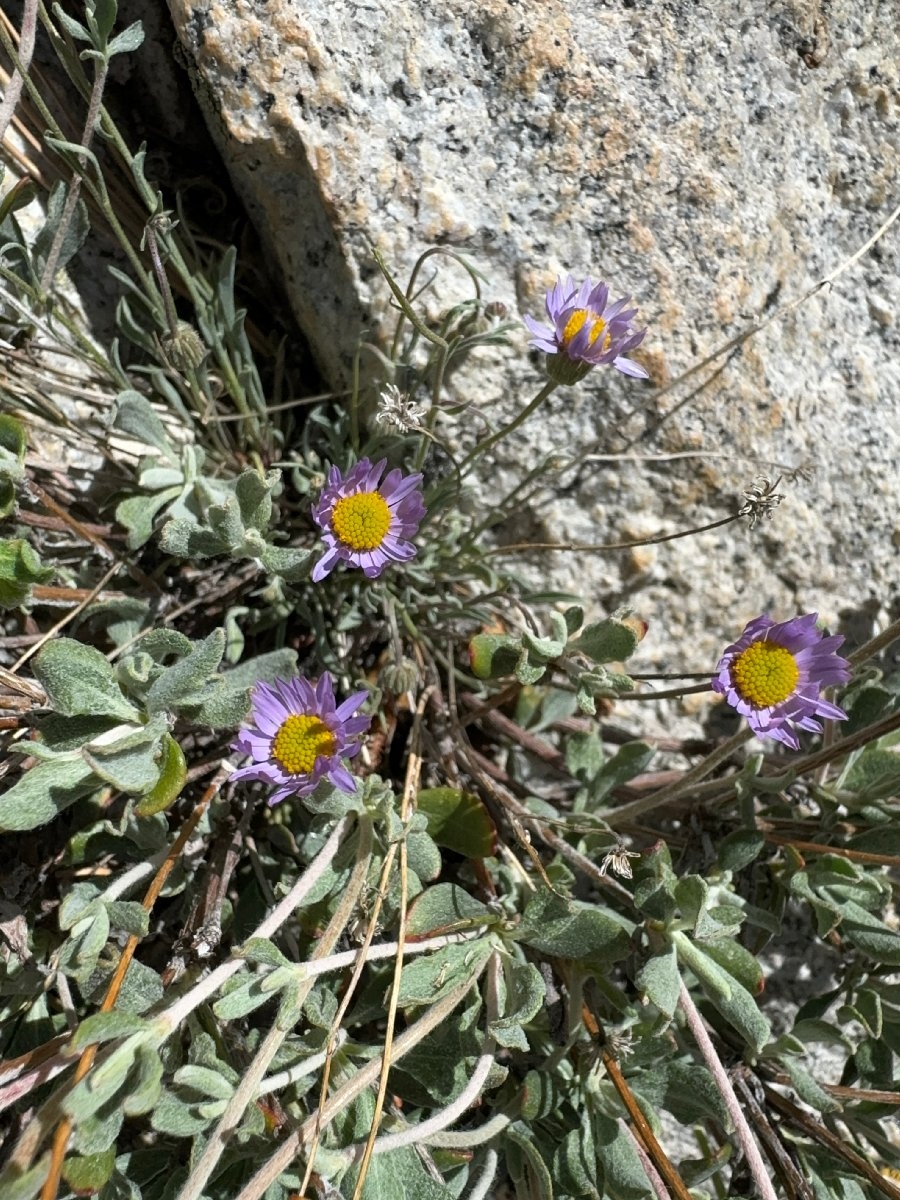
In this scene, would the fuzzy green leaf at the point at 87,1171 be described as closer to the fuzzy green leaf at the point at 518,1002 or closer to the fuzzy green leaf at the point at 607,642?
the fuzzy green leaf at the point at 518,1002

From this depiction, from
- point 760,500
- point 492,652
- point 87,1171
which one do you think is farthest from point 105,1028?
point 760,500

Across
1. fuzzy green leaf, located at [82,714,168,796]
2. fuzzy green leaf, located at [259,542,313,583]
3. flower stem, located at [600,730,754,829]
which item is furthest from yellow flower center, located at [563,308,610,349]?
fuzzy green leaf, located at [82,714,168,796]

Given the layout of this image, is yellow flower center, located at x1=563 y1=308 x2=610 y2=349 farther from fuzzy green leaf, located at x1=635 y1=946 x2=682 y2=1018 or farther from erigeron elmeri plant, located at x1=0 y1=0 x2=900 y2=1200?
fuzzy green leaf, located at x1=635 y1=946 x2=682 y2=1018

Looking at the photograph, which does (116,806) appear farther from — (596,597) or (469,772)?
(596,597)

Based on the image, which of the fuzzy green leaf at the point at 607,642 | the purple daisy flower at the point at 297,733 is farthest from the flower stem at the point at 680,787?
the purple daisy flower at the point at 297,733

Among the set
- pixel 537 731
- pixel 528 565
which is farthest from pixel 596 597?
pixel 537 731
